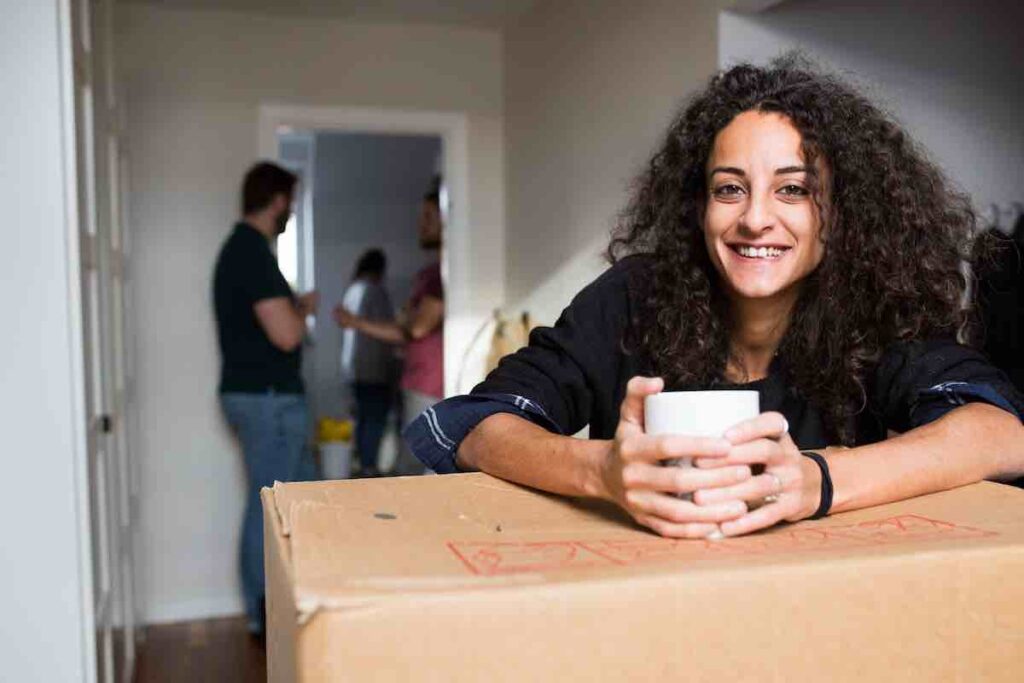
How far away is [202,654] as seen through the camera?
3250 mm

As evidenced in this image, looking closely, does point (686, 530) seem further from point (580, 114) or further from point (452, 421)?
point (580, 114)

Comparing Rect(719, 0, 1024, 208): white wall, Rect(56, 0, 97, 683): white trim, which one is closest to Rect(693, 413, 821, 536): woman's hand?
Rect(56, 0, 97, 683): white trim

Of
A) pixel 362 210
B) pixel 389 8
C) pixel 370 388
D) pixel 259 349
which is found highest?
pixel 389 8

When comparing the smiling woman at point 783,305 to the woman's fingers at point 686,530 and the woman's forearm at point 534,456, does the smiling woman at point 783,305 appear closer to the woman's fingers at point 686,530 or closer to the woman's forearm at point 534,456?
the woman's forearm at point 534,456

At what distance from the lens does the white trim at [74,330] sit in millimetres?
1484

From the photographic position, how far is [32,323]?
1.47 metres

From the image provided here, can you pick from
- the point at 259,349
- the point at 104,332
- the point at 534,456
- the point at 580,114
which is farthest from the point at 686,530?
the point at 259,349

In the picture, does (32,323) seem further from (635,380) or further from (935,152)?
(935,152)

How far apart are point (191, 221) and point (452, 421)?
2.80 meters

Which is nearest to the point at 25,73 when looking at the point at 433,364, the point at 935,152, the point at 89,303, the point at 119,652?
the point at 89,303

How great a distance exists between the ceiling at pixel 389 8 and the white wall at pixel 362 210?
3468mm

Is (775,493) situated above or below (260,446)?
above

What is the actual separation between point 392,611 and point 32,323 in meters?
1.18

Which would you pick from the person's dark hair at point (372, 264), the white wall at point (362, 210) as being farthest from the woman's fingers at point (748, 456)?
the white wall at point (362, 210)
